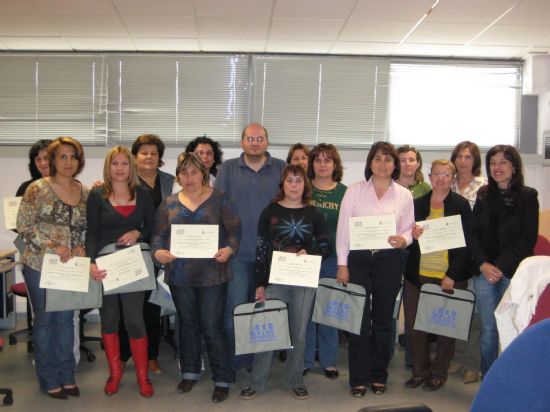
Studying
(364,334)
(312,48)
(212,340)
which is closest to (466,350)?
(364,334)

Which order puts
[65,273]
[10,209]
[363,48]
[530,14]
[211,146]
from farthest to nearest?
[363,48], [530,14], [211,146], [10,209], [65,273]

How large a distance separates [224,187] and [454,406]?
6.68ft

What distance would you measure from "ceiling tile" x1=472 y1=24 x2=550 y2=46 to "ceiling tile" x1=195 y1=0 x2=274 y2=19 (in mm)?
2055

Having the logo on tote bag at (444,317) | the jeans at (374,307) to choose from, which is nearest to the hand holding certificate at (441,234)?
the jeans at (374,307)

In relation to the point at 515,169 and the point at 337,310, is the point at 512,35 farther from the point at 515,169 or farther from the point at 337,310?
the point at 337,310

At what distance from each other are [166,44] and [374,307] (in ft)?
11.5

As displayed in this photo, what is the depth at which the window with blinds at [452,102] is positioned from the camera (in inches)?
233

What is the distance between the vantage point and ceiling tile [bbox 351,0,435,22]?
13.6 ft

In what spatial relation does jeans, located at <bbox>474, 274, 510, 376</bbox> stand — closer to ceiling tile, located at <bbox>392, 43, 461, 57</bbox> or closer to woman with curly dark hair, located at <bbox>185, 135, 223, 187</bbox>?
woman with curly dark hair, located at <bbox>185, 135, 223, 187</bbox>

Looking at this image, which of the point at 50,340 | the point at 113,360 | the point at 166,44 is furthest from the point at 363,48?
the point at 50,340

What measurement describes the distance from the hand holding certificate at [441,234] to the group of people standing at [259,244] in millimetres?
63

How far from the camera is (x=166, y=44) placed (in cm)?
540

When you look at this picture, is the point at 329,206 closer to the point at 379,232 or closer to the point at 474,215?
the point at 379,232

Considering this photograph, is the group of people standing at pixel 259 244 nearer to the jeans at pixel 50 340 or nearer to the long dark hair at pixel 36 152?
the jeans at pixel 50 340
